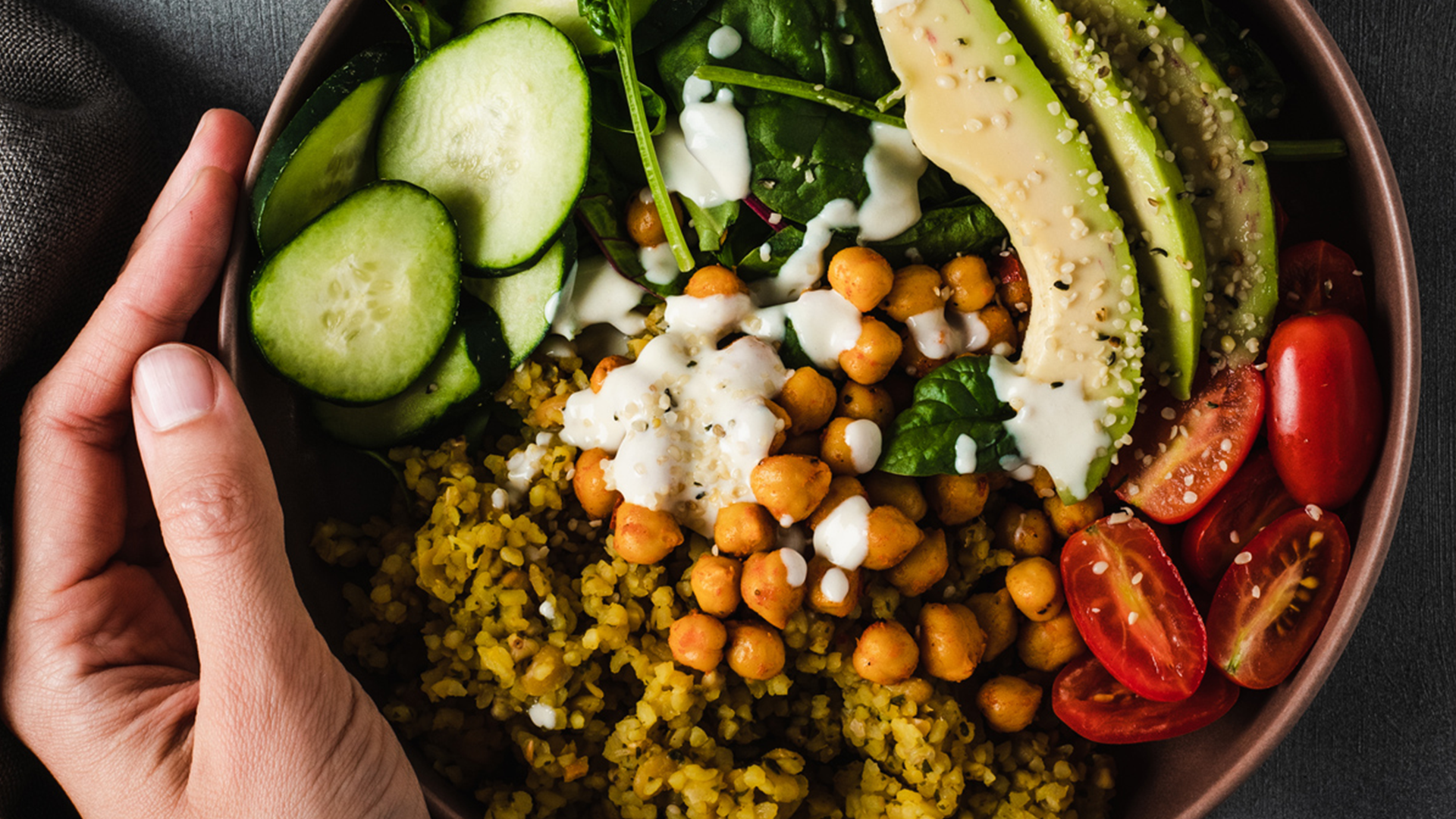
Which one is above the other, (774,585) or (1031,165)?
(1031,165)

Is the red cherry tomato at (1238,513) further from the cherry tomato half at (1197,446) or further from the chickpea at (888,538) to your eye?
the chickpea at (888,538)

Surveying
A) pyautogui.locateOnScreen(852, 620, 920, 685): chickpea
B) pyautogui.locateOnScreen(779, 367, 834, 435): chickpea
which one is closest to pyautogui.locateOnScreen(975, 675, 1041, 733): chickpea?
pyautogui.locateOnScreen(852, 620, 920, 685): chickpea

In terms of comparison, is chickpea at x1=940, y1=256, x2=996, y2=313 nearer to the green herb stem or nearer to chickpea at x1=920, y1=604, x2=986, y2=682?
the green herb stem

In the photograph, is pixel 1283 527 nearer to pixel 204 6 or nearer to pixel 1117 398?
pixel 1117 398

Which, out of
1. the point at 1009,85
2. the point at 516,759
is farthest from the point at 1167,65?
the point at 516,759

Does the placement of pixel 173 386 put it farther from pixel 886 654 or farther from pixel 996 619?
pixel 996 619

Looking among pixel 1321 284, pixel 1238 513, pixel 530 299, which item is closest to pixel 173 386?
pixel 530 299

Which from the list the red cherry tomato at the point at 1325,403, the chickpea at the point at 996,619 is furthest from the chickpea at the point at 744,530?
the red cherry tomato at the point at 1325,403
